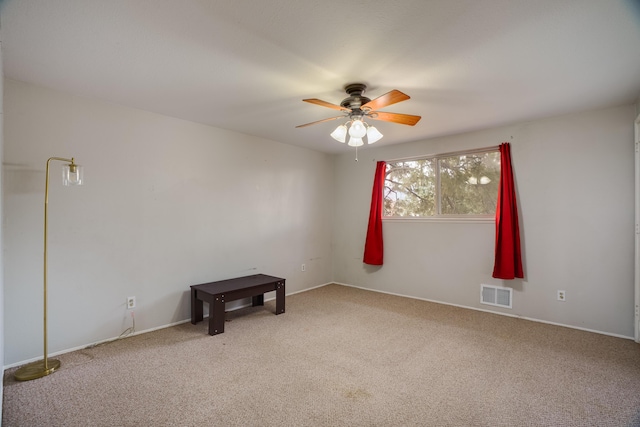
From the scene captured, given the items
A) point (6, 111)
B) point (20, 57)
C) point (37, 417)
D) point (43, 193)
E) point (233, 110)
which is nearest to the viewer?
point (37, 417)

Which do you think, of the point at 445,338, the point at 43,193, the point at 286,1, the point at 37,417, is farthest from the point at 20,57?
the point at 445,338

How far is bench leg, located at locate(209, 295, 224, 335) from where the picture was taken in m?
3.03

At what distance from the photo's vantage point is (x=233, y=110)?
3.16 metres

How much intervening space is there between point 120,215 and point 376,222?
3.34 metres

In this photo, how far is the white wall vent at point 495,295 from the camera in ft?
12.1

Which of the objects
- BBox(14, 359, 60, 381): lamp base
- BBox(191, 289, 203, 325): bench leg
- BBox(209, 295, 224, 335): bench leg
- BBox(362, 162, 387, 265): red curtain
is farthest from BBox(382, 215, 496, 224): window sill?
BBox(14, 359, 60, 381): lamp base

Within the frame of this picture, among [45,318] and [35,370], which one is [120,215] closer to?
[45,318]

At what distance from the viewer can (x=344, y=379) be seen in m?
2.22

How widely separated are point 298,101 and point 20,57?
6.65ft

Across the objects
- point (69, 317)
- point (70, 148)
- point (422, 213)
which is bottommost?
point (69, 317)

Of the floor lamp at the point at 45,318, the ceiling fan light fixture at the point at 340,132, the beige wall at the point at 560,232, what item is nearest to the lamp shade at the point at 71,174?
the floor lamp at the point at 45,318

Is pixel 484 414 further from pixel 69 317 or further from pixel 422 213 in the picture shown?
pixel 69 317

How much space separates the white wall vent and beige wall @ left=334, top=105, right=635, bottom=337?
70 mm

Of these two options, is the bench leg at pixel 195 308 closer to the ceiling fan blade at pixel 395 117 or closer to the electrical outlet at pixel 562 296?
the ceiling fan blade at pixel 395 117
